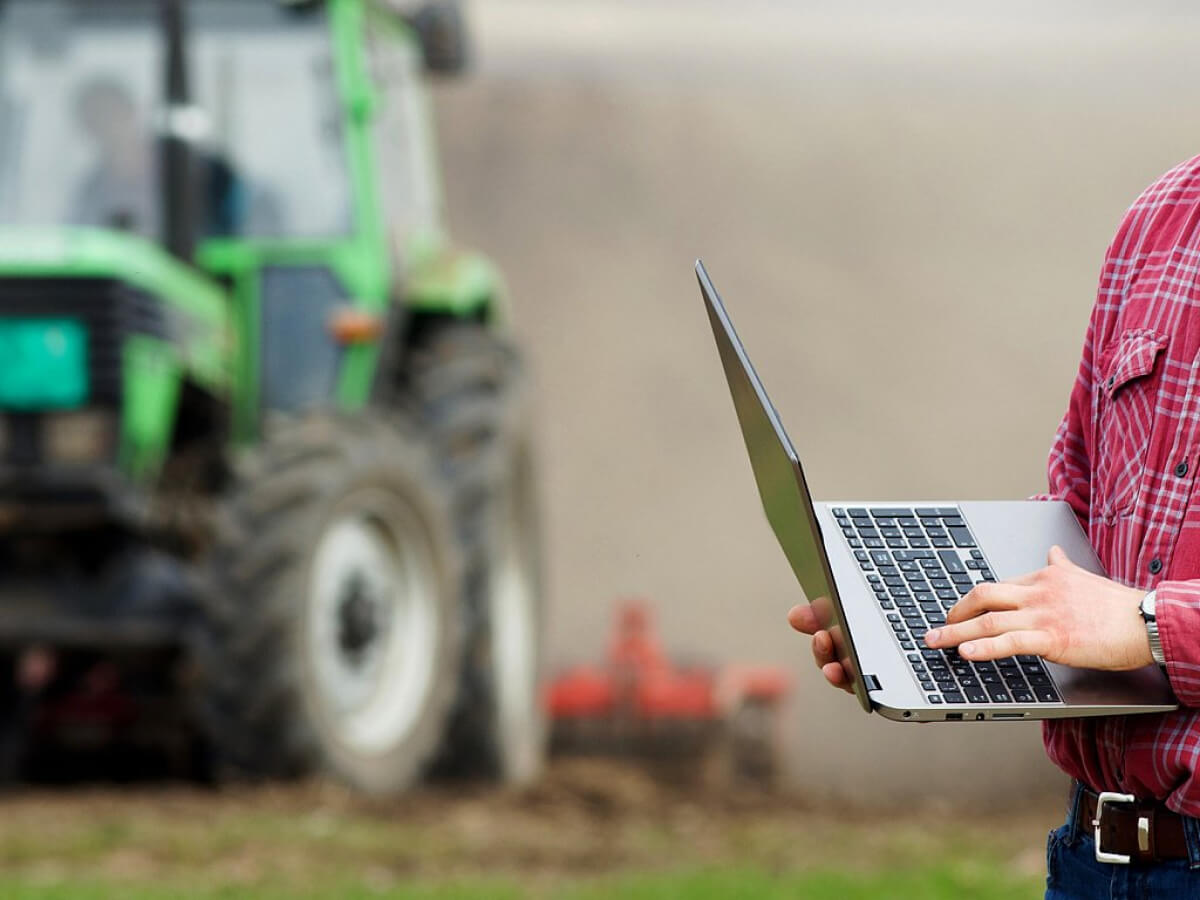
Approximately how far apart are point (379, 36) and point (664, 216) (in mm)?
11196

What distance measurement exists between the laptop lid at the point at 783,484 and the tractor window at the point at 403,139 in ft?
18.3

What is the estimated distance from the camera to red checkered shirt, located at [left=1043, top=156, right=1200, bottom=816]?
5.47 ft

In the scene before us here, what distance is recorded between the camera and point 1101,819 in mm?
1726

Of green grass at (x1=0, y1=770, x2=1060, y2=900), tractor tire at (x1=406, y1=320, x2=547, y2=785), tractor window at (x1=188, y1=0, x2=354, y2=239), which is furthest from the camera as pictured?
tractor tire at (x1=406, y1=320, x2=547, y2=785)

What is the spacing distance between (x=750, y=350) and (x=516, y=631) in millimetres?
8034

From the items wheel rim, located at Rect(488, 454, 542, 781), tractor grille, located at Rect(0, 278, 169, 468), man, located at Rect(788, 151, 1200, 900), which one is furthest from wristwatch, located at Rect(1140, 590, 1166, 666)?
wheel rim, located at Rect(488, 454, 542, 781)

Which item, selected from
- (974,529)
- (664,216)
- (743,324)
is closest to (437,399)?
(974,529)

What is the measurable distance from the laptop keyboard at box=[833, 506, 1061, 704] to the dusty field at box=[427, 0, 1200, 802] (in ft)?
25.7

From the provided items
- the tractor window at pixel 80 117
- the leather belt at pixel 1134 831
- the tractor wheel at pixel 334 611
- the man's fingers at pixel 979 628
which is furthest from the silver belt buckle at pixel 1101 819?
the tractor window at pixel 80 117

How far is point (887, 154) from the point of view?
64.9ft

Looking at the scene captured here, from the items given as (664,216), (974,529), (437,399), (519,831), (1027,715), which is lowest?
(519,831)

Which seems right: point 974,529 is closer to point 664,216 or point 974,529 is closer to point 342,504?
point 342,504

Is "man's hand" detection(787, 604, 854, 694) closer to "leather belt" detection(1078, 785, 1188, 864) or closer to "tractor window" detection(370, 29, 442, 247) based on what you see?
"leather belt" detection(1078, 785, 1188, 864)

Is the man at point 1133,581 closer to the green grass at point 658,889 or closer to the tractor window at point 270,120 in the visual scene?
the green grass at point 658,889
